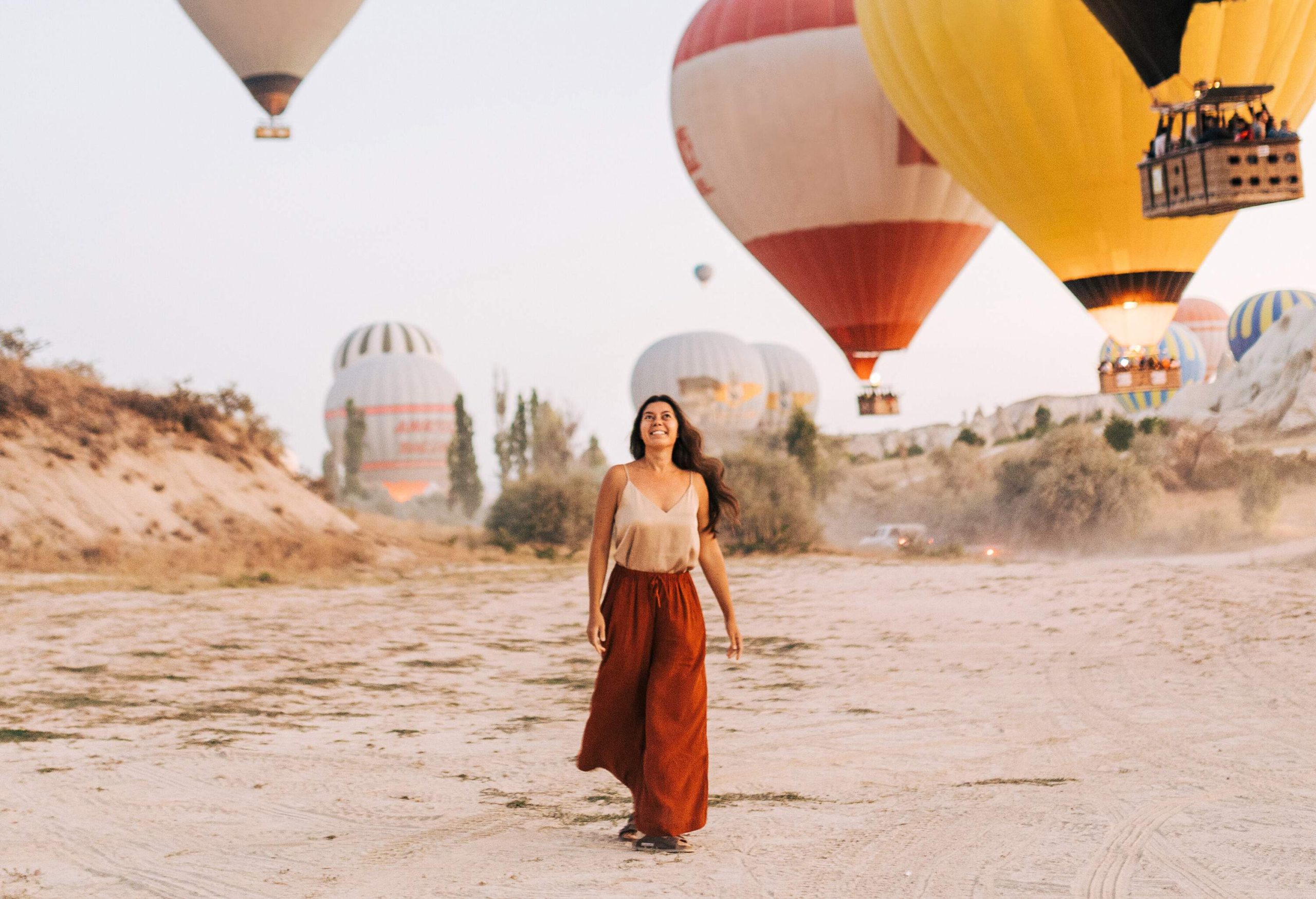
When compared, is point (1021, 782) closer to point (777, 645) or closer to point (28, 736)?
point (28, 736)

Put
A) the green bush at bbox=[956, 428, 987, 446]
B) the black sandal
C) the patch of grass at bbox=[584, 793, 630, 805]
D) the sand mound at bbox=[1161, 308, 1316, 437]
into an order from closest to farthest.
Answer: the black sandal → the patch of grass at bbox=[584, 793, 630, 805] → the sand mound at bbox=[1161, 308, 1316, 437] → the green bush at bbox=[956, 428, 987, 446]

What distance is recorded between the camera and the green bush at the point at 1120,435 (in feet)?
138

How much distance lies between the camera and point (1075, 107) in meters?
18.5

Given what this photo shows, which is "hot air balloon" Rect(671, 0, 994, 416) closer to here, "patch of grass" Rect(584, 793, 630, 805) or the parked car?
the parked car

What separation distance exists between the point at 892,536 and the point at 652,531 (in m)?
28.9

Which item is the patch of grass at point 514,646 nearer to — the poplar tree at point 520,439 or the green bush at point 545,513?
the green bush at point 545,513

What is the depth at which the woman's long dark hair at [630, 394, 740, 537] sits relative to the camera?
20.1 feet

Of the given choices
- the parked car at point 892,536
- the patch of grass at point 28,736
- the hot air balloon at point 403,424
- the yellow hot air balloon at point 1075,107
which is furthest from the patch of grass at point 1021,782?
the hot air balloon at point 403,424

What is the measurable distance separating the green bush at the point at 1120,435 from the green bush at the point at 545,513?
1885cm

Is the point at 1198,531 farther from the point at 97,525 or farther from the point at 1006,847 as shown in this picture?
the point at 1006,847

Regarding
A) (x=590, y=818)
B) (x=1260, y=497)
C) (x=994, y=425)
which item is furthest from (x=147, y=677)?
(x=994, y=425)

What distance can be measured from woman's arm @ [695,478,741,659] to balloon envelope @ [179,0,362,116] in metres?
26.6

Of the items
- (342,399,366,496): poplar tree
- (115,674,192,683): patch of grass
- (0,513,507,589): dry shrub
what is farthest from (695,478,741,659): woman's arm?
(342,399,366,496): poplar tree

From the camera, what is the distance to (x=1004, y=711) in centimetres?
985
